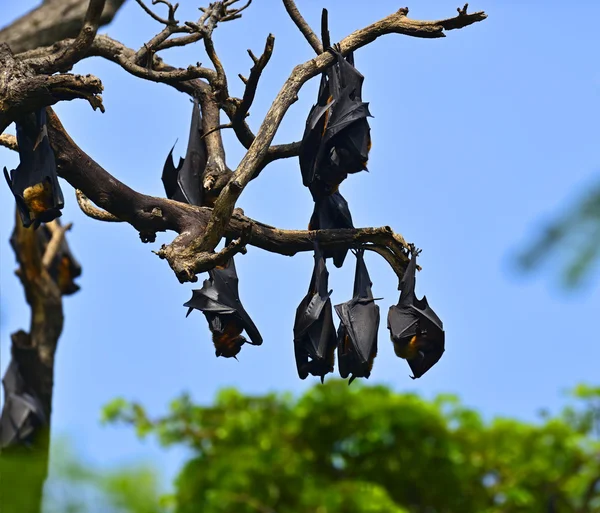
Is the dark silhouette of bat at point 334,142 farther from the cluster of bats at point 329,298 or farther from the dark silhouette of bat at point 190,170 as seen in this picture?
the dark silhouette of bat at point 190,170

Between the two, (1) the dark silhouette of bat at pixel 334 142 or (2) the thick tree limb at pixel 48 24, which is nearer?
(1) the dark silhouette of bat at pixel 334 142

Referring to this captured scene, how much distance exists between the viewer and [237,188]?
4.84 m

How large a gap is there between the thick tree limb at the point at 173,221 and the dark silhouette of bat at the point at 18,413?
3752mm

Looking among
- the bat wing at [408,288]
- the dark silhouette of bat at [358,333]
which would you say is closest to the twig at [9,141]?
the dark silhouette of bat at [358,333]

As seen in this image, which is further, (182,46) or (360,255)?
(182,46)

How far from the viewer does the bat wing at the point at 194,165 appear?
21.4 feet

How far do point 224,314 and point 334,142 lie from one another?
3.78 ft

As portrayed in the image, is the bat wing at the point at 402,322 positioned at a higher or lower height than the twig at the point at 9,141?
lower

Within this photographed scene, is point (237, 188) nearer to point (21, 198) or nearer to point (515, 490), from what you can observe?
point (21, 198)

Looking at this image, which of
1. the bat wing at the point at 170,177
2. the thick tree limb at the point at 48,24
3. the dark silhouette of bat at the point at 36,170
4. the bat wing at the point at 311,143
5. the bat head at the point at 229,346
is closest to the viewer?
the dark silhouette of bat at the point at 36,170

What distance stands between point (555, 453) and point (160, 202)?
12266 mm

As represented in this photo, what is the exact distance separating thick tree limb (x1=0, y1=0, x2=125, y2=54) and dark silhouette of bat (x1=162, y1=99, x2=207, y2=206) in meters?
1.59

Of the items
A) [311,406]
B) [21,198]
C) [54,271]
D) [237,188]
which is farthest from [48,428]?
[311,406]

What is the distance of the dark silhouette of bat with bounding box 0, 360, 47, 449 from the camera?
8945 mm
